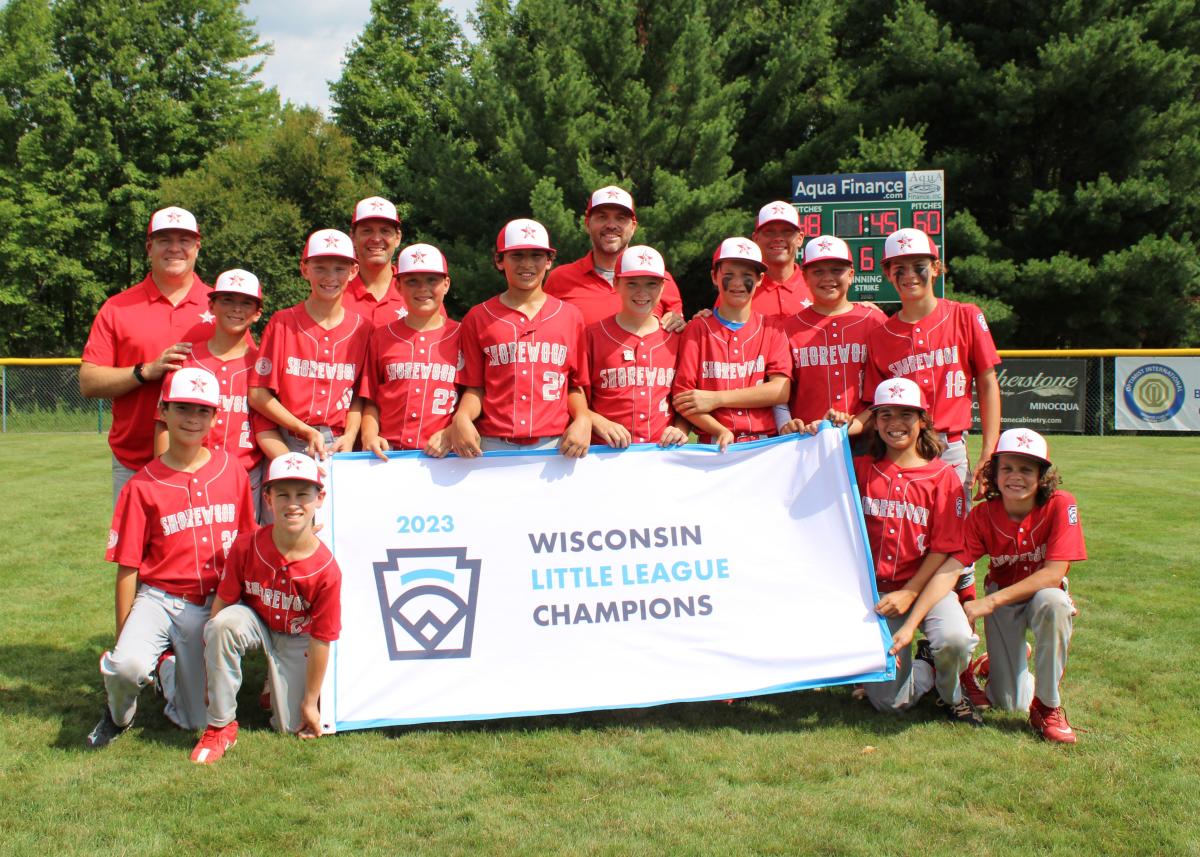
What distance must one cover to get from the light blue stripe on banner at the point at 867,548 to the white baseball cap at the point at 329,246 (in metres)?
2.68

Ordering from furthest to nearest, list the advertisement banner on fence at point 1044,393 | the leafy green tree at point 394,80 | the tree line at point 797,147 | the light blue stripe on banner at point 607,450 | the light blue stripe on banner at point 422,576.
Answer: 1. the leafy green tree at point 394,80
2. the tree line at point 797,147
3. the advertisement banner on fence at point 1044,393
4. the light blue stripe on banner at point 607,450
5. the light blue stripe on banner at point 422,576

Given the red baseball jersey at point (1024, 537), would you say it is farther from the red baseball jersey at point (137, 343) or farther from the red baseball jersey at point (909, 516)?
the red baseball jersey at point (137, 343)

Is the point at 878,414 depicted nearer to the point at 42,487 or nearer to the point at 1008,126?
the point at 42,487

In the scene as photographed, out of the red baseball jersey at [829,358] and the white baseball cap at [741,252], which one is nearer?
the white baseball cap at [741,252]

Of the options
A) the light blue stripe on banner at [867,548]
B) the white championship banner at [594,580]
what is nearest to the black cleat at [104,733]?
the white championship banner at [594,580]

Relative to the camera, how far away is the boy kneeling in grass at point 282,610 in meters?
4.75

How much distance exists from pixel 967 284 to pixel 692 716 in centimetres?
2434

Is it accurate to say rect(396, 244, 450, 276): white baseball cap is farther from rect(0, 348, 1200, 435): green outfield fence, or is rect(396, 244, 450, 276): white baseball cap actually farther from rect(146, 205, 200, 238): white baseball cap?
rect(0, 348, 1200, 435): green outfield fence

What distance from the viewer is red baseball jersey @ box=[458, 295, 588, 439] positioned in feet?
17.4

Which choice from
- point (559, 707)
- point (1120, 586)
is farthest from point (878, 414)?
point (1120, 586)

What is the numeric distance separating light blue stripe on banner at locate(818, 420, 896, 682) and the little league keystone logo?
1.95m

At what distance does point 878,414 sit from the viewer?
532cm

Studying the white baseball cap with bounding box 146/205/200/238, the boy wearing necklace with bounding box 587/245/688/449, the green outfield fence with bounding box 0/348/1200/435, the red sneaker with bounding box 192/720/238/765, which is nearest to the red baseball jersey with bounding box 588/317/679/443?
the boy wearing necklace with bounding box 587/245/688/449

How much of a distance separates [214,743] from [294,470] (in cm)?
129
